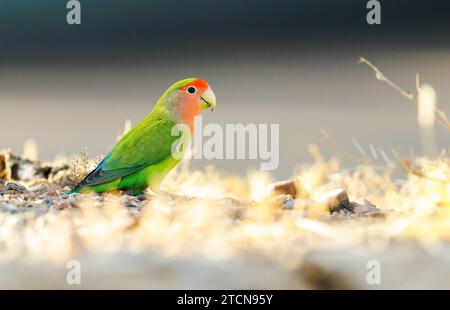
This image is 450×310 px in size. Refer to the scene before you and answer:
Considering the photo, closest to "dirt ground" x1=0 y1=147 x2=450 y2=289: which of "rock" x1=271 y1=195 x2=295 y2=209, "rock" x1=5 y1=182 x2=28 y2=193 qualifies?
"rock" x1=271 y1=195 x2=295 y2=209

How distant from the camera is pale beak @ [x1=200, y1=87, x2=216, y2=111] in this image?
19.8 ft

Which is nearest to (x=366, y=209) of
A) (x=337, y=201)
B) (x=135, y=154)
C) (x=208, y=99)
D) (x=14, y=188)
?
(x=337, y=201)

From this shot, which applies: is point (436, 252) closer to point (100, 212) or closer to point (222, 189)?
point (100, 212)

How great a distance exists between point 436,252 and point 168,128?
3348 mm

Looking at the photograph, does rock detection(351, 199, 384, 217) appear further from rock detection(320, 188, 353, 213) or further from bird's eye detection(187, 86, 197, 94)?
bird's eye detection(187, 86, 197, 94)

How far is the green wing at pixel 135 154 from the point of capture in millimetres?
5465

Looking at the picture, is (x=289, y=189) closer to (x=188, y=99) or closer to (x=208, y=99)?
(x=208, y=99)

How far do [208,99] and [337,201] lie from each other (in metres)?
1.62

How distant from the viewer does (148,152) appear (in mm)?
5523

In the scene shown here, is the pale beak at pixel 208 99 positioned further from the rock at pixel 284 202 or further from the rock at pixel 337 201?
the rock at pixel 337 201

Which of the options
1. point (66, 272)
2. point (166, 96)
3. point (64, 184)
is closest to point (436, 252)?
point (66, 272)

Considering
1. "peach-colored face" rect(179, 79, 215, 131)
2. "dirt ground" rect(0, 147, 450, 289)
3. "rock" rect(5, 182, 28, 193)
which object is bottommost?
"dirt ground" rect(0, 147, 450, 289)
